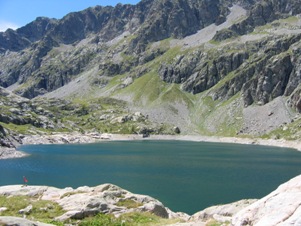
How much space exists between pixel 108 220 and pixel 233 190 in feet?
187

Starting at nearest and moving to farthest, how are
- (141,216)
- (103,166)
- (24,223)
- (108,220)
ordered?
(24,223), (108,220), (141,216), (103,166)

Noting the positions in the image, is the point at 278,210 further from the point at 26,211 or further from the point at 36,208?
the point at 36,208

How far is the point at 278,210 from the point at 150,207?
1944 cm

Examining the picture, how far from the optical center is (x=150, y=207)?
34.6 metres

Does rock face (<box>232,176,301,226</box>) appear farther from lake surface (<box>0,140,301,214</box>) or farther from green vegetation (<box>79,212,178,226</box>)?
lake surface (<box>0,140,301,214</box>)

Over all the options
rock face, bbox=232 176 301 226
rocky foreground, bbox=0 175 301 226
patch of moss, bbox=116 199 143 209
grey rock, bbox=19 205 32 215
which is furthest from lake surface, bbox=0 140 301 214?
rock face, bbox=232 176 301 226

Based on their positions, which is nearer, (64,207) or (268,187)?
(64,207)

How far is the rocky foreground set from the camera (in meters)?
16.4

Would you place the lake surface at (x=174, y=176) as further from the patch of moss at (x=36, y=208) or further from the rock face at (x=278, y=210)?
the rock face at (x=278, y=210)

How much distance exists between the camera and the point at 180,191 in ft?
255

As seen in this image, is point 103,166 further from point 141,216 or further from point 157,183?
point 141,216

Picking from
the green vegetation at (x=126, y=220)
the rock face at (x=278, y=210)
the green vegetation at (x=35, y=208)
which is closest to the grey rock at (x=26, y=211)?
the green vegetation at (x=35, y=208)

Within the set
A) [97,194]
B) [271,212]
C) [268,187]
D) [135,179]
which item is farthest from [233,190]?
[271,212]

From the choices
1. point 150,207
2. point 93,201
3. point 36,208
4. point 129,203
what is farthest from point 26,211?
point 150,207
